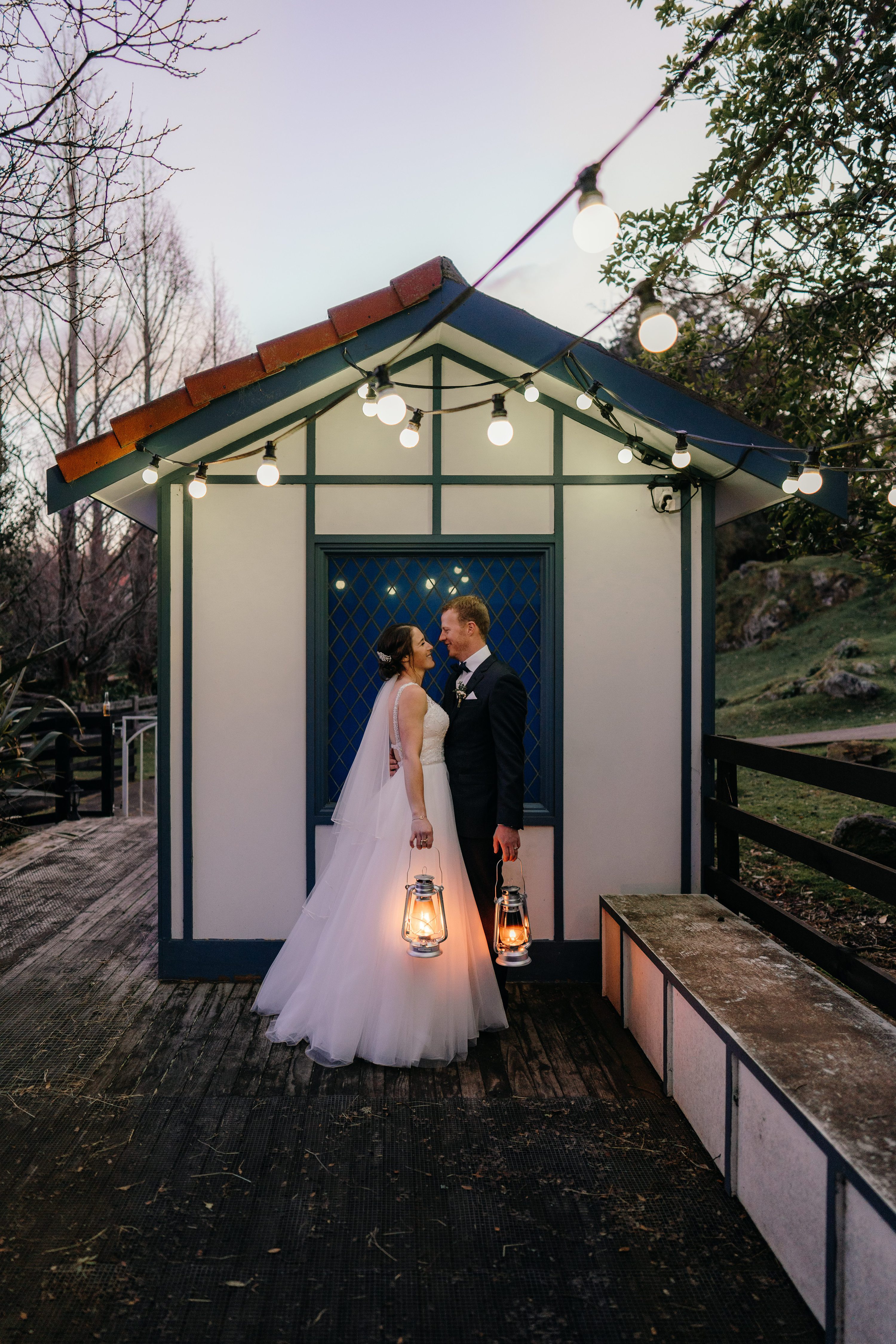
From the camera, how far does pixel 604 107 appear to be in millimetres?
2891

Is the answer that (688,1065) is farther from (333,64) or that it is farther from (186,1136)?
(333,64)

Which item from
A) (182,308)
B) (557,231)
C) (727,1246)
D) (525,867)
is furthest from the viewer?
(182,308)

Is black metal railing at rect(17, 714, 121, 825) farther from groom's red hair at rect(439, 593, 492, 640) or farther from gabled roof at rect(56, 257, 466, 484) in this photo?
groom's red hair at rect(439, 593, 492, 640)

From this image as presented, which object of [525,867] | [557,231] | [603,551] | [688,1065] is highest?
[557,231]

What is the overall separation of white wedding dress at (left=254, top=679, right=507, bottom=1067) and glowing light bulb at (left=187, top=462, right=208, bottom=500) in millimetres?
1493

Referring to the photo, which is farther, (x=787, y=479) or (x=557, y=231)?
(x=787, y=479)

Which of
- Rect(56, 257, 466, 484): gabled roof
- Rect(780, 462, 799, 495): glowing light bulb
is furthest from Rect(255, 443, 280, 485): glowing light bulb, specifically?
Rect(780, 462, 799, 495): glowing light bulb

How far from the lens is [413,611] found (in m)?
4.35

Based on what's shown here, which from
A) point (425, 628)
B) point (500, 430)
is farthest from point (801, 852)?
Result: point (500, 430)

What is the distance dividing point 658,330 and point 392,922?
101 inches

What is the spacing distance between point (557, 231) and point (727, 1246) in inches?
125

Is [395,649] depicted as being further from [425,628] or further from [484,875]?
[484,875]

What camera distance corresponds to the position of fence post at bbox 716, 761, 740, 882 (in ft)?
13.6

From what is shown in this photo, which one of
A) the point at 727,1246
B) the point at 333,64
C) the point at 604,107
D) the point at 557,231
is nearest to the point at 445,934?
the point at 727,1246
